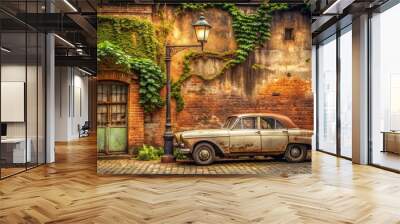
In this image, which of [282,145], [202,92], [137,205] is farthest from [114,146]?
[282,145]

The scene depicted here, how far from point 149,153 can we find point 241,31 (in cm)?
273

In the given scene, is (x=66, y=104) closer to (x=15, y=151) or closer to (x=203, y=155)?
(x=15, y=151)

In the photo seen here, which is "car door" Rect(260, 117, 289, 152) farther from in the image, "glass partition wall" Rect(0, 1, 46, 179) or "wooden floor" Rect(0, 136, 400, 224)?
"glass partition wall" Rect(0, 1, 46, 179)

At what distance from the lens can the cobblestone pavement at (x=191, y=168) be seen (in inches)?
274

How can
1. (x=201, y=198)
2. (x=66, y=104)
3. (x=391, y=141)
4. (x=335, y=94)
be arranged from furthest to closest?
(x=66, y=104) < (x=335, y=94) < (x=391, y=141) < (x=201, y=198)

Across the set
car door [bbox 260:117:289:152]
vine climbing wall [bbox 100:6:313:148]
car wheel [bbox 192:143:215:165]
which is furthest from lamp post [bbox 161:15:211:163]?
car door [bbox 260:117:289:152]

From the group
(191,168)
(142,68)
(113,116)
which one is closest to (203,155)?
(191,168)

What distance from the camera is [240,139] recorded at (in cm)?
702

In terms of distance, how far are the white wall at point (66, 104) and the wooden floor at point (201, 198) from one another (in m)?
8.68

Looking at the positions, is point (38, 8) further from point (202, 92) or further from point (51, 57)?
point (202, 92)

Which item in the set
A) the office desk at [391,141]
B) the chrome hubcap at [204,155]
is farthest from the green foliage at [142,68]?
the office desk at [391,141]

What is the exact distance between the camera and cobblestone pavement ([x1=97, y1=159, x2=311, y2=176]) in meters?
6.96

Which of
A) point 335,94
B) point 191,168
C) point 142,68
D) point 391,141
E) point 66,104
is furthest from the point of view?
point 66,104

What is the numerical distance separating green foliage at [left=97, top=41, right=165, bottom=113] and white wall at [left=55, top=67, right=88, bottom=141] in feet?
31.2
